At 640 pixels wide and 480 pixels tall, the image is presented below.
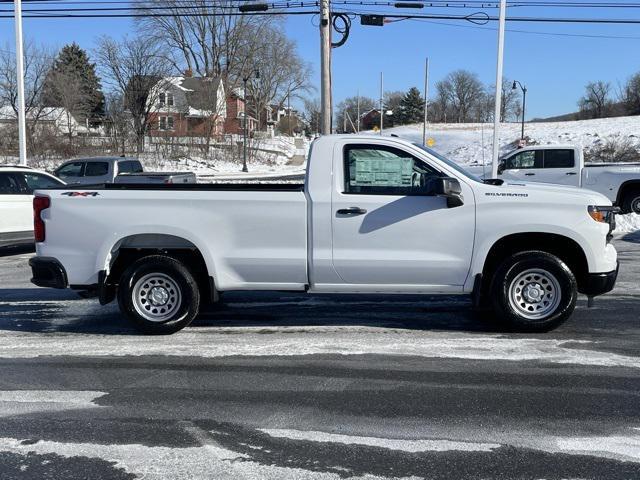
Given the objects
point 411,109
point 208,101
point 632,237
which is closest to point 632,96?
point 411,109

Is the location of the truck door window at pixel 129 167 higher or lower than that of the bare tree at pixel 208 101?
lower

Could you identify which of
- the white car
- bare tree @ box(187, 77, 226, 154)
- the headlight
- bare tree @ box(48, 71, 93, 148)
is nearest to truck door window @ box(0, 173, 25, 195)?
the white car

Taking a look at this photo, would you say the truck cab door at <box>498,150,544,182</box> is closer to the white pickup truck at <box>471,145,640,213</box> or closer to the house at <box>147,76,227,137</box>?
the white pickup truck at <box>471,145,640,213</box>

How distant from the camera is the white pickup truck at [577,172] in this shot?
17.8 metres

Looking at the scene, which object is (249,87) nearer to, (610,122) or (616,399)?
(610,122)

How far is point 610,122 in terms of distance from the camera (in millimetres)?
60156

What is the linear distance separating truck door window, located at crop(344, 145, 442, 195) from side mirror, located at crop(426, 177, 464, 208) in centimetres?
17

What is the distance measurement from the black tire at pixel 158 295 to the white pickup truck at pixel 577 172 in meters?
13.1

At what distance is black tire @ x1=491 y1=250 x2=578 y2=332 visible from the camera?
6574mm

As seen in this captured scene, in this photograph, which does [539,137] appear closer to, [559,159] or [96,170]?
[559,159]

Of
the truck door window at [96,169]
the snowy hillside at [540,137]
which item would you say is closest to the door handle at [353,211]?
the truck door window at [96,169]

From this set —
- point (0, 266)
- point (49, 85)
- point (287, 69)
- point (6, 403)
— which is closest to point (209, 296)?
point (6, 403)

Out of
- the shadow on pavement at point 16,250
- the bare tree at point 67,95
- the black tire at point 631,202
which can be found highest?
the bare tree at point 67,95

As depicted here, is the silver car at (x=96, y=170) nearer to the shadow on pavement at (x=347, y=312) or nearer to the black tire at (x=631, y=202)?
the shadow on pavement at (x=347, y=312)
